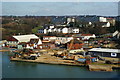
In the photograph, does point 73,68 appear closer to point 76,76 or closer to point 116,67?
point 76,76

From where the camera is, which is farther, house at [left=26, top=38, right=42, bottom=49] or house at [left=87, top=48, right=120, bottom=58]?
house at [left=26, top=38, right=42, bottom=49]

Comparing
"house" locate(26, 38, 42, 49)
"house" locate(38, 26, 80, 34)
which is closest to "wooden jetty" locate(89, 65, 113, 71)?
"house" locate(26, 38, 42, 49)

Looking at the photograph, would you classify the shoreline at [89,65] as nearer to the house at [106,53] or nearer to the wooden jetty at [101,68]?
the wooden jetty at [101,68]

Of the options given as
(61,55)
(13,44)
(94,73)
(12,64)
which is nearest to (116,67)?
(94,73)

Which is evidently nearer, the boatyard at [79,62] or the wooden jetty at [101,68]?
the wooden jetty at [101,68]

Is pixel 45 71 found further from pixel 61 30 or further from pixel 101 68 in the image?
pixel 61 30

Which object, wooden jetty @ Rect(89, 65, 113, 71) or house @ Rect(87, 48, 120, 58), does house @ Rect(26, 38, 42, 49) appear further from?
wooden jetty @ Rect(89, 65, 113, 71)

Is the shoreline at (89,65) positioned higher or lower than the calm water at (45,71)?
higher

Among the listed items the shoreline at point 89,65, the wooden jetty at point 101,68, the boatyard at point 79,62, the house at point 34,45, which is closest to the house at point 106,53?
the boatyard at point 79,62

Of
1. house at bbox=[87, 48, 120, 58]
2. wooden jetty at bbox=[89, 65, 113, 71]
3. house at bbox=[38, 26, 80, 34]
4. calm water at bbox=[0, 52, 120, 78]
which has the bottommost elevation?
calm water at bbox=[0, 52, 120, 78]
